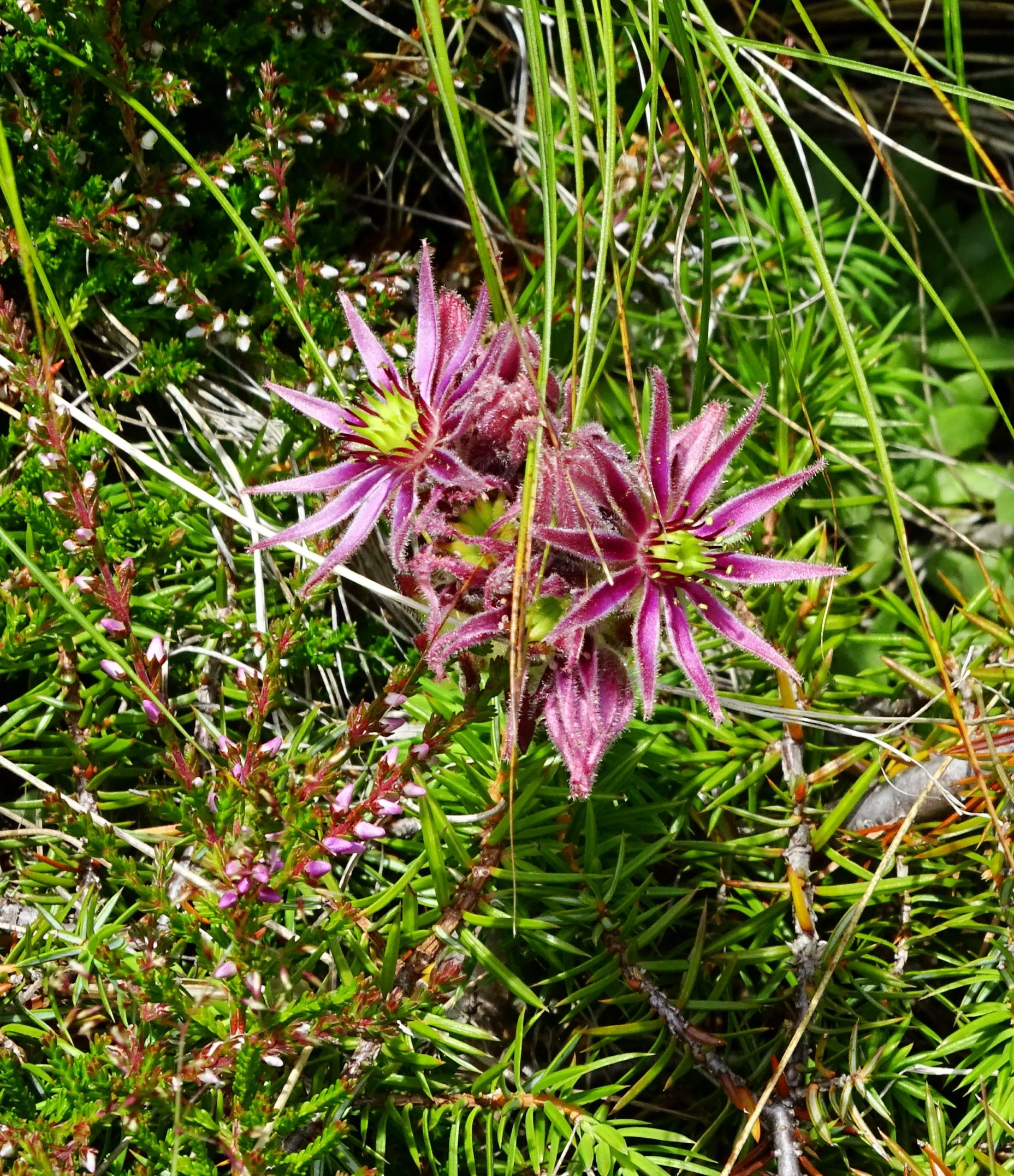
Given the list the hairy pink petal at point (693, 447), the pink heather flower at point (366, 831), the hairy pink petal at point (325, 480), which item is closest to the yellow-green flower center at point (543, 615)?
the hairy pink petal at point (693, 447)

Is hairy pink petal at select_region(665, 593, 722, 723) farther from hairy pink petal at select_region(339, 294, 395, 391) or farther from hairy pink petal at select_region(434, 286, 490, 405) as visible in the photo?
hairy pink petal at select_region(339, 294, 395, 391)

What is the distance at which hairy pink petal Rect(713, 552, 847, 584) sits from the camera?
5.00 feet

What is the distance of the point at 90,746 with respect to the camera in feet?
6.72

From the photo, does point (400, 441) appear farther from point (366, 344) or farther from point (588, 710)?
point (588, 710)

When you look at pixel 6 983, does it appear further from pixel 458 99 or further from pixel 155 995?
pixel 458 99

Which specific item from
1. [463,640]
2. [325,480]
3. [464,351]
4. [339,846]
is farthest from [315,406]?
[339,846]

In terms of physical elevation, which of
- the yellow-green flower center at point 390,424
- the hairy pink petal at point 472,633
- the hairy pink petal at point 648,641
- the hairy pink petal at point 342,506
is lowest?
the hairy pink petal at point 648,641

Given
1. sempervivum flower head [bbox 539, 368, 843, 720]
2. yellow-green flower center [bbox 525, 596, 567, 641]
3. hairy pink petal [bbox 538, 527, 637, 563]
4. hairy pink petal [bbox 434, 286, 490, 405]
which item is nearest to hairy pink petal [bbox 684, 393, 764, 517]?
sempervivum flower head [bbox 539, 368, 843, 720]

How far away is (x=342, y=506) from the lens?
5.24 ft

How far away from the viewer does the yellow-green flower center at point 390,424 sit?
1.58m

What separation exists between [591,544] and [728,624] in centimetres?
24

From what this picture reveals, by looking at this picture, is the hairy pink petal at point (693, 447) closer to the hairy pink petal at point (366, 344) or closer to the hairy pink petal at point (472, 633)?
the hairy pink petal at point (472, 633)

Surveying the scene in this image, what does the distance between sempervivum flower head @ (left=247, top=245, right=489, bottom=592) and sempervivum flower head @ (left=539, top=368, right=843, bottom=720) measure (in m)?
0.22

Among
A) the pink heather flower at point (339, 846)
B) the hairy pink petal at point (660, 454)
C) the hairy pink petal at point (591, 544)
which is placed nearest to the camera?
the hairy pink petal at point (591, 544)
